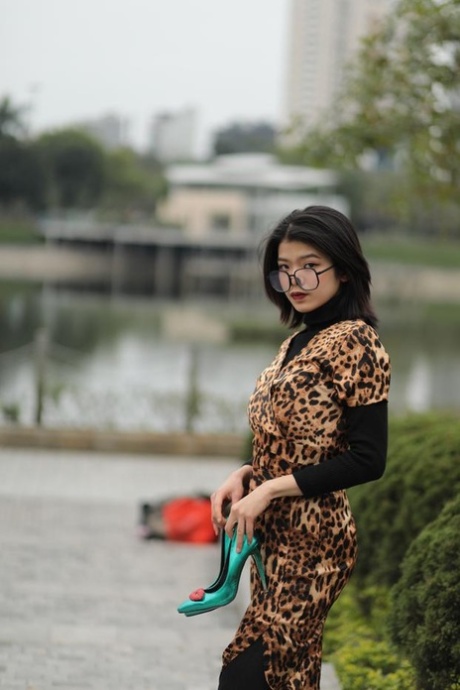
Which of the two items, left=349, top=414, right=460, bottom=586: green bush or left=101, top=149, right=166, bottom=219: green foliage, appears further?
left=101, top=149, right=166, bottom=219: green foliage

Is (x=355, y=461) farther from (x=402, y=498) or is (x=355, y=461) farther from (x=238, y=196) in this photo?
(x=238, y=196)

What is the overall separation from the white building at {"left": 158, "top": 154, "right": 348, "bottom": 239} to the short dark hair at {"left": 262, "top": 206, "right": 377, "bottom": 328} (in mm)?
73189

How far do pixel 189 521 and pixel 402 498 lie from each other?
9.76 ft

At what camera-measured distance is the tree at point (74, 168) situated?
47.9 m

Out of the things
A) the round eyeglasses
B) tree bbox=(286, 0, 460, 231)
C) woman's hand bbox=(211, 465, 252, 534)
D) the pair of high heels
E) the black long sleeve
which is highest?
tree bbox=(286, 0, 460, 231)

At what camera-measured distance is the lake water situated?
36.6 feet

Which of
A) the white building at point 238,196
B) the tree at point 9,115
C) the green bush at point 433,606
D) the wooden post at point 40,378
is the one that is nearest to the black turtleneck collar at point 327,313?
the green bush at point 433,606

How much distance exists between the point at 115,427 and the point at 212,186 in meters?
67.7

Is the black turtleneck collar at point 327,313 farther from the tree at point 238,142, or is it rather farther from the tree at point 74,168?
the tree at point 238,142

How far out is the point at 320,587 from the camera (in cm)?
230

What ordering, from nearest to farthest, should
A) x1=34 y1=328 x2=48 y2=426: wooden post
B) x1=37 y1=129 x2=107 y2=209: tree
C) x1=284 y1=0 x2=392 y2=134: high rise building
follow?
1. x1=34 y1=328 x2=48 y2=426: wooden post
2. x1=37 y1=129 x2=107 y2=209: tree
3. x1=284 y1=0 x2=392 y2=134: high rise building

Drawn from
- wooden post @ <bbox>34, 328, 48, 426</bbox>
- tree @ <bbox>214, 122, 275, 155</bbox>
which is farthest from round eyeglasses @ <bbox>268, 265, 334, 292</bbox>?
tree @ <bbox>214, 122, 275, 155</bbox>

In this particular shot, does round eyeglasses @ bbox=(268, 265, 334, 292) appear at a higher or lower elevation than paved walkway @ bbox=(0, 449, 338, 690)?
higher

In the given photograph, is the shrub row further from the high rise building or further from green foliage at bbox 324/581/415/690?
the high rise building
